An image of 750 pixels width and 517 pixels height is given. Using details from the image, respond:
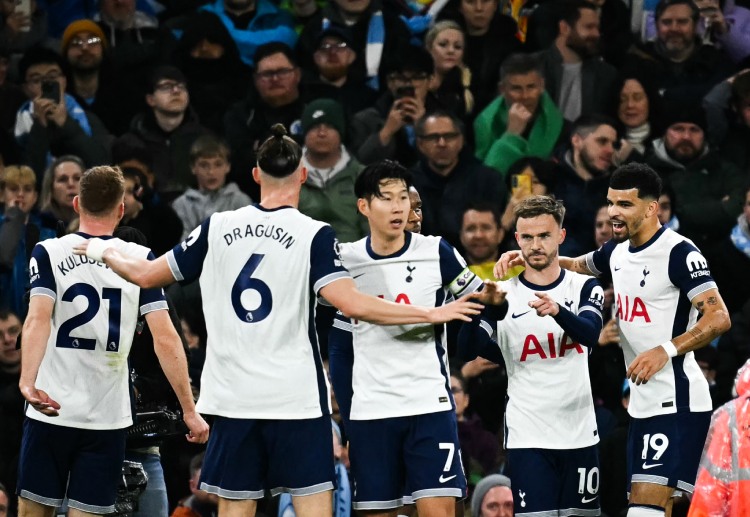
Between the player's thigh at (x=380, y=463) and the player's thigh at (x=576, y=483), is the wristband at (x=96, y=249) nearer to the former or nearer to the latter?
the player's thigh at (x=380, y=463)

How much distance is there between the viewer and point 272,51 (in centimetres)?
1223

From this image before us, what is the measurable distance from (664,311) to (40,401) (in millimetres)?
3315

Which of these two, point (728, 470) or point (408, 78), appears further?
point (408, 78)

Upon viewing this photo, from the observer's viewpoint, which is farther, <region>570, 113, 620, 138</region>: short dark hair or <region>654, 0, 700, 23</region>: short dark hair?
<region>654, 0, 700, 23</region>: short dark hair

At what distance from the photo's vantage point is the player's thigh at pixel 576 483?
7578mm

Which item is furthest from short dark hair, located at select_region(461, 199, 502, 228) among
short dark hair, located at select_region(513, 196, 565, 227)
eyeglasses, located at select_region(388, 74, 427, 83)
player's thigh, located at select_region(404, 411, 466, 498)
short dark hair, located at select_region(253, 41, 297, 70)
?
player's thigh, located at select_region(404, 411, 466, 498)

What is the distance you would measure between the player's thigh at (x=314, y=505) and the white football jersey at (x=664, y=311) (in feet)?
6.47

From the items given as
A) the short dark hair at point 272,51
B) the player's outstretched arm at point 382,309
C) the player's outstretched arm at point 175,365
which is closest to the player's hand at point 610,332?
the player's outstretched arm at point 382,309

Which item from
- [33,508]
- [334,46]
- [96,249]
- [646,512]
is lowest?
[33,508]

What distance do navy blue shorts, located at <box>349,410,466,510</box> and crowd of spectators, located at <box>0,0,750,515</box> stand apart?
2609mm

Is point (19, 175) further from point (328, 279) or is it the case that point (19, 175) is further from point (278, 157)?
point (328, 279)

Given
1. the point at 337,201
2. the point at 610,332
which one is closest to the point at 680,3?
the point at 337,201

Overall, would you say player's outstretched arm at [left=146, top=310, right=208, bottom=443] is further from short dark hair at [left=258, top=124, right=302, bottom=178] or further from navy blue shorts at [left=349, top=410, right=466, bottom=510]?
short dark hair at [left=258, top=124, right=302, bottom=178]

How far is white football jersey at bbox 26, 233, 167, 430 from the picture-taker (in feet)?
23.5
